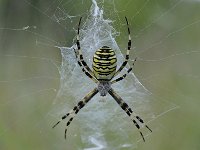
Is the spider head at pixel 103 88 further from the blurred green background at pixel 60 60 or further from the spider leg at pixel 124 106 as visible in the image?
the blurred green background at pixel 60 60

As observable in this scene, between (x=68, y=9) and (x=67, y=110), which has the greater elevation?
(x=68, y=9)

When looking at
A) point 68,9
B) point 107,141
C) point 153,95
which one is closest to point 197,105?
point 153,95

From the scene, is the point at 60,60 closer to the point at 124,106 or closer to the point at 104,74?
the point at 124,106

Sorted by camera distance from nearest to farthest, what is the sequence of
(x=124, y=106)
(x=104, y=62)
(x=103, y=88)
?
1. (x=104, y=62)
2. (x=103, y=88)
3. (x=124, y=106)

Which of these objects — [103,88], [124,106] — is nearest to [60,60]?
[103,88]

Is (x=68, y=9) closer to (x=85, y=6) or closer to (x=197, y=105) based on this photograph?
(x=85, y=6)

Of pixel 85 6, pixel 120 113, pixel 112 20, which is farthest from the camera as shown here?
pixel 120 113

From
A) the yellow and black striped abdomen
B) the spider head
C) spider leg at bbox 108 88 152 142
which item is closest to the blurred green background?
spider leg at bbox 108 88 152 142
